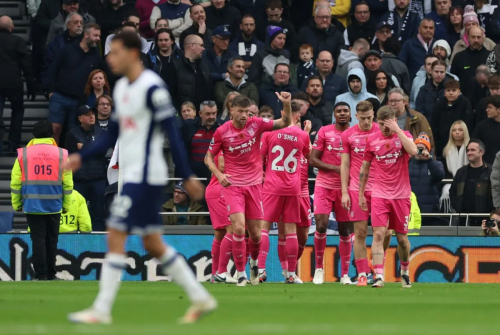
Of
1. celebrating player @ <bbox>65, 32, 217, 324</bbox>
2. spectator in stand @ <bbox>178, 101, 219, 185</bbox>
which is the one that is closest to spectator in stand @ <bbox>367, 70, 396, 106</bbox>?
spectator in stand @ <bbox>178, 101, 219, 185</bbox>

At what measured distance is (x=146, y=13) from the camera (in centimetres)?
2375

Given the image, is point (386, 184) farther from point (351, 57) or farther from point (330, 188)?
point (351, 57)

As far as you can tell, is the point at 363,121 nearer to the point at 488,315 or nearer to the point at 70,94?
the point at 488,315

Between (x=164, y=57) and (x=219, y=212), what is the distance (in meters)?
5.76

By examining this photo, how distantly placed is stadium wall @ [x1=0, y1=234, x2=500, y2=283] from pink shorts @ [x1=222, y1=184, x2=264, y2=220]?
3.38 metres

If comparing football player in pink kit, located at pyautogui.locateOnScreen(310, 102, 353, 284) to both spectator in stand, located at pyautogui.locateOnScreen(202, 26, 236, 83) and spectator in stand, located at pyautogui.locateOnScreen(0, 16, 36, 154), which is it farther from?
spectator in stand, located at pyautogui.locateOnScreen(0, 16, 36, 154)

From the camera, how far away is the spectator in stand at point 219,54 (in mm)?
22547

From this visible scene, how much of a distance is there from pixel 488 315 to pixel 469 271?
9029mm

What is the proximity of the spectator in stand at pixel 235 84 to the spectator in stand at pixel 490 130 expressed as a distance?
4250 mm

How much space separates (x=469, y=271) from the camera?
63.2ft

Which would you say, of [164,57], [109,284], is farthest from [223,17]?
[109,284]

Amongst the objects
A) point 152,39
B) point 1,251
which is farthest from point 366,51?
point 1,251

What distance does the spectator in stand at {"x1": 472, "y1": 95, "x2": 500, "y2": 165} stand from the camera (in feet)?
67.1

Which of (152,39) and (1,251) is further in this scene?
(152,39)
